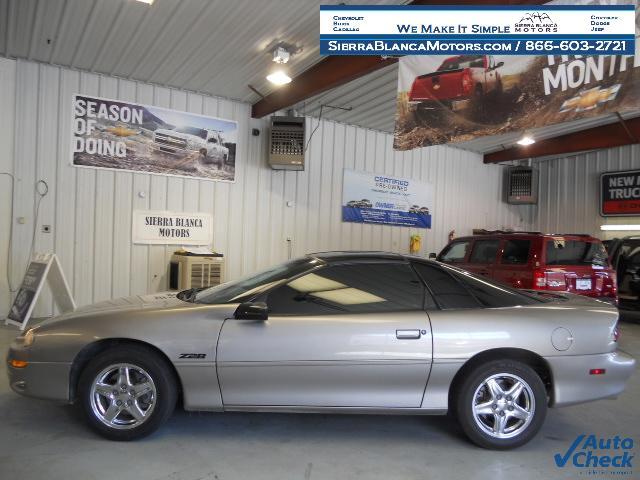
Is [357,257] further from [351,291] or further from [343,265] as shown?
[351,291]

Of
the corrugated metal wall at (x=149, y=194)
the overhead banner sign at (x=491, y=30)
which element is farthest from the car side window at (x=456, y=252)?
the overhead banner sign at (x=491, y=30)

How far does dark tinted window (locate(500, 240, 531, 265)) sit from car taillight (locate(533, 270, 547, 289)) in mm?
279

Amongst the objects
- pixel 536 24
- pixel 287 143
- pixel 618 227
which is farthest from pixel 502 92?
pixel 618 227

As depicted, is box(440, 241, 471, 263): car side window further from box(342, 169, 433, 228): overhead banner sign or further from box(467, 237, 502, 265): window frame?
box(342, 169, 433, 228): overhead banner sign

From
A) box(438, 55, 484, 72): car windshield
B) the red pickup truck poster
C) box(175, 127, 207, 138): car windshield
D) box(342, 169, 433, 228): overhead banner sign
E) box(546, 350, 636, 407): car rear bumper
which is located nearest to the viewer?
box(546, 350, 636, 407): car rear bumper

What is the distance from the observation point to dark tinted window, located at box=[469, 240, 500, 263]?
6855 millimetres

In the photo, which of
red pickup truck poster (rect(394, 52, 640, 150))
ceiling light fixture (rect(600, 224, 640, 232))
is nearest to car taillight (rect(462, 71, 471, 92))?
red pickup truck poster (rect(394, 52, 640, 150))

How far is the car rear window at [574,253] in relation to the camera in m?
6.29

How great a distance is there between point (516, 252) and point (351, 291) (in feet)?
13.9

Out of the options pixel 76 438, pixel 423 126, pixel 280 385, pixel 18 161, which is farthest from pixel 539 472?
pixel 18 161

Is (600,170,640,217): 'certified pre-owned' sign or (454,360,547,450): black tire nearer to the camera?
(454,360,547,450): black tire

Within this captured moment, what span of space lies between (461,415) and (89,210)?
6357mm

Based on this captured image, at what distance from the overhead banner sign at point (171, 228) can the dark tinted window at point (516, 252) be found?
16.1ft

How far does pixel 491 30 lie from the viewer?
11.6ft
